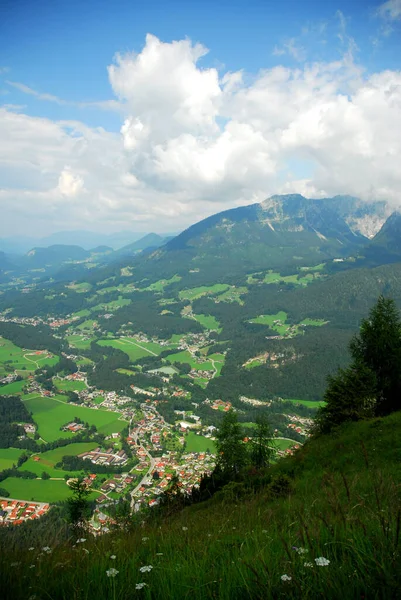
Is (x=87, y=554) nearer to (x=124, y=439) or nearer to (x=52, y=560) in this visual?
(x=52, y=560)

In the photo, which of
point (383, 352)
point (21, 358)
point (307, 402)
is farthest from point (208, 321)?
point (383, 352)

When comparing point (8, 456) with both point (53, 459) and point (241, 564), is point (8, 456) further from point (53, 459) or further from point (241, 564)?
point (241, 564)

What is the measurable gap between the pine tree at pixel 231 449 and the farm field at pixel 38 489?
92.2ft

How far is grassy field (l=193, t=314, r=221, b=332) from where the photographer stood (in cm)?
17288

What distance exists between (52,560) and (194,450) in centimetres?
6160

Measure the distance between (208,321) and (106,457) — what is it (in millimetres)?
128736

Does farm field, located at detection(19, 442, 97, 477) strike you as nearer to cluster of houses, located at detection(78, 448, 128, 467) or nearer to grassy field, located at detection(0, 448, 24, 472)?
cluster of houses, located at detection(78, 448, 128, 467)

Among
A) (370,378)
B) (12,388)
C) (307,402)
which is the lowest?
(307,402)

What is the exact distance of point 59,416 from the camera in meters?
78.6

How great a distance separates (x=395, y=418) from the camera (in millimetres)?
14367

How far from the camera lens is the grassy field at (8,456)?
2207 inches

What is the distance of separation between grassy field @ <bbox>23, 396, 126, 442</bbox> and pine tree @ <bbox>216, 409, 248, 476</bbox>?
2071 inches

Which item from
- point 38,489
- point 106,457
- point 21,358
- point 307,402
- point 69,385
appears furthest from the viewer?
point 21,358

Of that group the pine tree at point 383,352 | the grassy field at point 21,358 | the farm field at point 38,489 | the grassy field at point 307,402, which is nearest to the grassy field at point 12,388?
the grassy field at point 21,358
